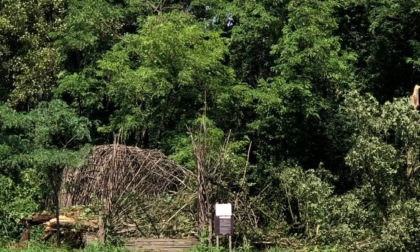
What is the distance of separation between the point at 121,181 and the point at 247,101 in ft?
17.1

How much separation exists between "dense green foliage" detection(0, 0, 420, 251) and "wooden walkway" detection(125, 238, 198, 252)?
1004 millimetres

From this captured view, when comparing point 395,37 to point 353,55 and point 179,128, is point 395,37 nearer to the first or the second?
point 353,55

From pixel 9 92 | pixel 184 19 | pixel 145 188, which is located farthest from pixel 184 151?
pixel 9 92

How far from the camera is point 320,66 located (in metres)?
17.1

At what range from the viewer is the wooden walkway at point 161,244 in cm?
1308

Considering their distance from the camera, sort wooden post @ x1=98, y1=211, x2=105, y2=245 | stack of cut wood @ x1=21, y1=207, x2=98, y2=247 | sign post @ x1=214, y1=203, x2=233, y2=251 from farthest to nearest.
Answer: stack of cut wood @ x1=21, y1=207, x2=98, y2=247
wooden post @ x1=98, y1=211, x2=105, y2=245
sign post @ x1=214, y1=203, x2=233, y2=251

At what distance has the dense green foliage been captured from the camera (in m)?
12.7

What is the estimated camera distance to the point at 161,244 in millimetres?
13156

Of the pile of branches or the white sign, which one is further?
the pile of branches

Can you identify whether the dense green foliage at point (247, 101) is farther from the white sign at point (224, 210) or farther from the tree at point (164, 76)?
the white sign at point (224, 210)

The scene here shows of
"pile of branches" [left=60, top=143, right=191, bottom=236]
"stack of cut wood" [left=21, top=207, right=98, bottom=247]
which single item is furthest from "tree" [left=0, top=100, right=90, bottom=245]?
"pile of branches" [left=60, top=143, right=191, bottom=236]

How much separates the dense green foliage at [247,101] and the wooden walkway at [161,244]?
3.29 feet

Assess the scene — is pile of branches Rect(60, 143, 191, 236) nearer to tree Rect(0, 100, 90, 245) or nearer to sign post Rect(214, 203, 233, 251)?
tree Rect(0, 100, 90, 245)

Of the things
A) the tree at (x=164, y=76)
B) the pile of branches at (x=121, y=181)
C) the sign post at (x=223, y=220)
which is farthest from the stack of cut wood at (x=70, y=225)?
the tree at (x=164, y=76)
